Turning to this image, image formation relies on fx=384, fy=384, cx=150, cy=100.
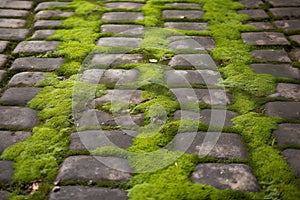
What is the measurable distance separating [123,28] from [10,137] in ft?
5.66

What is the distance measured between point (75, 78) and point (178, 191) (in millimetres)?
1350

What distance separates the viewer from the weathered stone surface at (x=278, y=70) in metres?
2.94

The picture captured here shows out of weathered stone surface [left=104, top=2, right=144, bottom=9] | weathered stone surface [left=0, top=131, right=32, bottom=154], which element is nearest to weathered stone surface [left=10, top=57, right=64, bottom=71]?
weathered stone surface [left=0, top=131, right=32, bottom=154]

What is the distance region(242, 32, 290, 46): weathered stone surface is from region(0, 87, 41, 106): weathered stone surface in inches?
74.8

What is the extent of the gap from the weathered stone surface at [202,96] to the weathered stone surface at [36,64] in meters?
1.00

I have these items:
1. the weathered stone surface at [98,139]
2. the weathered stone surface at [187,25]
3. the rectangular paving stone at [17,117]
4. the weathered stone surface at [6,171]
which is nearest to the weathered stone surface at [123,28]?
the weathered stone surface at [187,25]

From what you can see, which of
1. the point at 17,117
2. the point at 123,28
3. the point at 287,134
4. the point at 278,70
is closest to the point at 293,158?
the point at 287,134

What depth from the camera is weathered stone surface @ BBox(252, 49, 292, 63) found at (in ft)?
10.4

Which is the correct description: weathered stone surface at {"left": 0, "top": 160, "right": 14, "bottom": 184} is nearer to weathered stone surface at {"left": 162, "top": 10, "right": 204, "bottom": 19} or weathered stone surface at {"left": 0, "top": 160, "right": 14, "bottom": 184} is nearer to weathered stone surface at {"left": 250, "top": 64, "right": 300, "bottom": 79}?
weathered stone surface at {"left": 250, "top": 64, "right": 300, "bottom": 79}

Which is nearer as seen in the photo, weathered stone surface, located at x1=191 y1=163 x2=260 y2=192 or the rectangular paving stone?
weathered stone surface, located at x1=191 y1=163 x2=260 y2=192

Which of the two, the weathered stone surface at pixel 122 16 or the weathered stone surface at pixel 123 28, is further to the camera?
the weathered stone surface at pixel 122 16

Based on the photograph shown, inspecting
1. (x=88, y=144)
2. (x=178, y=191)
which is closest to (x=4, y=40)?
(x=88, y=144)

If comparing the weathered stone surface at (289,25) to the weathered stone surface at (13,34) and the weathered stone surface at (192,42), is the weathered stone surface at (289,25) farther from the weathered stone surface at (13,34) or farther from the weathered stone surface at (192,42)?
the weathered stone surface at (13,34)

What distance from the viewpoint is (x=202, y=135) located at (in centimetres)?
233
